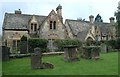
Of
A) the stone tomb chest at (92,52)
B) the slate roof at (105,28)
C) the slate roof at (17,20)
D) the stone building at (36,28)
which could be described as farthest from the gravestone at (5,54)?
the slate roof at (105,28)

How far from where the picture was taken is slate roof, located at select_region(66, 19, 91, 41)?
52656 millimetres

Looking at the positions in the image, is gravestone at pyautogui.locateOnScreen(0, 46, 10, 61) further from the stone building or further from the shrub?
the stone building

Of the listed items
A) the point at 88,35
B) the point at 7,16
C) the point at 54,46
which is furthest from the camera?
the point at 88,35

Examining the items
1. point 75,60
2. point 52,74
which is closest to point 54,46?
point 75,60

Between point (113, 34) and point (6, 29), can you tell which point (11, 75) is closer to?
point (6, 29)

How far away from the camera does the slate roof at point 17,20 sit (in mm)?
45803

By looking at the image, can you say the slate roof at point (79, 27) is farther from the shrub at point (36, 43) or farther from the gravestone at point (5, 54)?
the gravestone at point (5, 54)

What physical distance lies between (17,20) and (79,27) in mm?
16941

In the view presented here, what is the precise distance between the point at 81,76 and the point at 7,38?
30436 millimetres

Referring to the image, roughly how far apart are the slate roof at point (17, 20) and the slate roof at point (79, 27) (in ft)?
27.4

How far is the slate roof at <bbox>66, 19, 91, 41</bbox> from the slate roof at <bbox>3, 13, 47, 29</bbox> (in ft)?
27.4

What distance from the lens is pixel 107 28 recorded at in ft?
217

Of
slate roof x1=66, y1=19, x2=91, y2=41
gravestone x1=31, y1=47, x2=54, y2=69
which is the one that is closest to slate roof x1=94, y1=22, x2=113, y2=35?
slate roof x1=66, y1=19, x2=91, y2=41

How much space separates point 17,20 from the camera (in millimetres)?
47719
